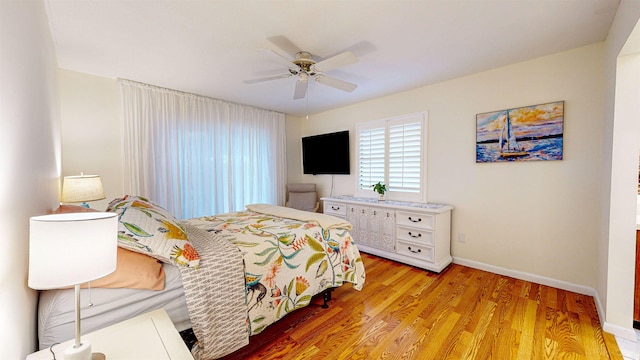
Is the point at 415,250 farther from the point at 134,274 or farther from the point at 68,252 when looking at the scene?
the point at 68,252

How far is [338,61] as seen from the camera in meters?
2.15

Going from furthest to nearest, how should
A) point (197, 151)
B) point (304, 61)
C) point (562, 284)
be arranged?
point (197, 151) → point (562, 284) → point (304, 61)

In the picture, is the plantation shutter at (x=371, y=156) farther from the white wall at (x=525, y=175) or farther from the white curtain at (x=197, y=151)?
the white curtain at (x=197, y=151)

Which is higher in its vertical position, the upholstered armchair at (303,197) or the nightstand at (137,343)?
the upholstered armchair at (303,197)

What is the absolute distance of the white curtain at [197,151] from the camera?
325cm

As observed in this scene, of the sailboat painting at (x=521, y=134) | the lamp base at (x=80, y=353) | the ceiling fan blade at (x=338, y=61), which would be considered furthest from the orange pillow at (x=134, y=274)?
the sailboat painting at (x=521, y=134)

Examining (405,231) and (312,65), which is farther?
(405,231)

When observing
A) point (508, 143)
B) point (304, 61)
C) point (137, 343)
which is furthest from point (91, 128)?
point (508, 143)

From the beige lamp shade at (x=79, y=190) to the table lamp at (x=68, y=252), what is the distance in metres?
2.10

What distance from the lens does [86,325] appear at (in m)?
1.19

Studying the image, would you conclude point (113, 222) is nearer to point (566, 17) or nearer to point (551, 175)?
point (566, 17)

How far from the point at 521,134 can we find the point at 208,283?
3288 millimetres

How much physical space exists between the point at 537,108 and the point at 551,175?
709 mm

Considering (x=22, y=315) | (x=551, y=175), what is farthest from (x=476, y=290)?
(x=22, y=315)
